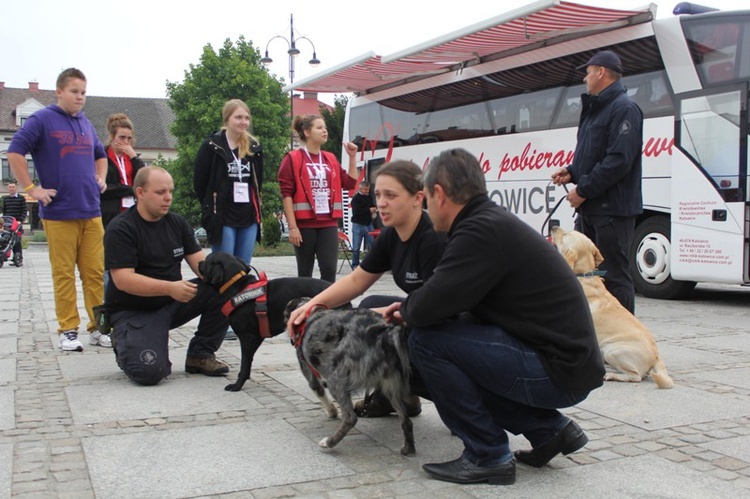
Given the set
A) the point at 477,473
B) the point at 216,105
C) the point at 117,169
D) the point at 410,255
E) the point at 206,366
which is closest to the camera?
the point at 477,473

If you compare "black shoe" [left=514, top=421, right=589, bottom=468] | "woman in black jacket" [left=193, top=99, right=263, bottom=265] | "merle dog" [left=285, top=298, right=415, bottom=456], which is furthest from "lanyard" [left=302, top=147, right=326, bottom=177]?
"black shoe" [left=514, top=421, right=589, bottom=468]

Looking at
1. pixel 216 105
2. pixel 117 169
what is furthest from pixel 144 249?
pixel 216 105

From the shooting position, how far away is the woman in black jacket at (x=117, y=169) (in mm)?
6488

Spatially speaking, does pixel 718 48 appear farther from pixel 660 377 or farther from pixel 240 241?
pixel 240 241

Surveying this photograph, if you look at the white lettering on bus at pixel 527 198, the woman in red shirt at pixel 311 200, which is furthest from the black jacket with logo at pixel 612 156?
the white lettering on bus at pixel 527 198

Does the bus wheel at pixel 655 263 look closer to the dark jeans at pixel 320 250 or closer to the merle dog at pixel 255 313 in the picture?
the dark jeans at pixel 320 250

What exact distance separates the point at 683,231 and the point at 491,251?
285 inches

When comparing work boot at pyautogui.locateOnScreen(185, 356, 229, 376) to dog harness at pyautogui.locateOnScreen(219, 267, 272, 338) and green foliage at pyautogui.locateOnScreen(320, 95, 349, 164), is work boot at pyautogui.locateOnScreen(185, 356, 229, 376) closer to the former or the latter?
dog harness at pyautogui.locateOnScreen(219, 267, 272, 338)

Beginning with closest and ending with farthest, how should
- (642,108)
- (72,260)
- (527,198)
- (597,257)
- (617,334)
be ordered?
(617,334) → (597,257) → (72,260) → (642,108) → (527,198)

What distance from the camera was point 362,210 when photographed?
15391 millimetres

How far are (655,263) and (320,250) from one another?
5614mm

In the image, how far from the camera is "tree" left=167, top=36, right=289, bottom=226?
141 ft

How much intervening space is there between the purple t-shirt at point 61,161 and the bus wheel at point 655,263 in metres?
7.30

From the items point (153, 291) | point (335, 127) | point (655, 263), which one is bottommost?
point (655, 263)
